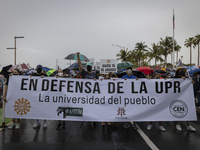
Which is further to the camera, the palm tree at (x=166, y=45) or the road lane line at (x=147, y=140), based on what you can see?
the palm tree at (x=166, y=45)

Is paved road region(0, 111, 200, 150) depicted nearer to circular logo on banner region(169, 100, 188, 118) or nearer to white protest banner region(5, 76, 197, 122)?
white protest banner region(5, 76, 197, 122)

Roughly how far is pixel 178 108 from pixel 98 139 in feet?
8.07

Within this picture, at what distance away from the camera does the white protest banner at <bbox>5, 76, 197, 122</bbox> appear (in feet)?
14.9

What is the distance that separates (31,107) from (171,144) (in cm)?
387

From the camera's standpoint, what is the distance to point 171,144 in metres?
3.79

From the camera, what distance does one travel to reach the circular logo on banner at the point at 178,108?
4547mm

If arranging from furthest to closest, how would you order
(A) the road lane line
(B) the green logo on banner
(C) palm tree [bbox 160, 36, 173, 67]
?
1. (C) palm tree [bbox 160, 36, 173, 67]
2. (B) the green logo on banner
3. (A) the road lane line

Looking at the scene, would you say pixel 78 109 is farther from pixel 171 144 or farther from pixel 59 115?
pixel 171 144

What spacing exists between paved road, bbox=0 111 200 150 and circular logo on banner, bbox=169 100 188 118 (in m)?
0.54

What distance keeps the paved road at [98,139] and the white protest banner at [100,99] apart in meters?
0.43

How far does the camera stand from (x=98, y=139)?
412 cm

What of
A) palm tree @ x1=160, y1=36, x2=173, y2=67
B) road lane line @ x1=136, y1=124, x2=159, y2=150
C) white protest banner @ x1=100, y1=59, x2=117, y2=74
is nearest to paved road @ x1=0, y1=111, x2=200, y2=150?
road lane line @ x1=136, y1=124, x2=159, y2=150

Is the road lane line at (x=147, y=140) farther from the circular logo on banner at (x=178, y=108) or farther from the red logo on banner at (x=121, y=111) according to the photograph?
the circular logo on banner at (x=178, y=108)

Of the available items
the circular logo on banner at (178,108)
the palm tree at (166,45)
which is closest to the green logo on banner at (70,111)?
the circular logo on banner at (178,108)
